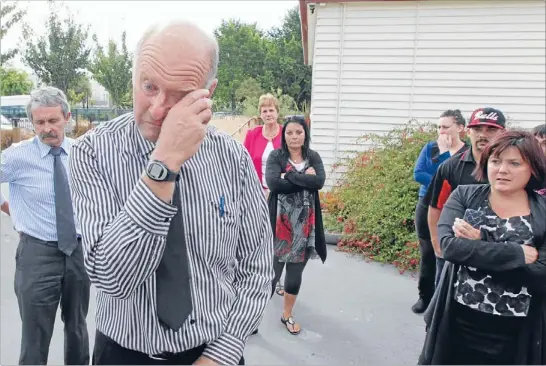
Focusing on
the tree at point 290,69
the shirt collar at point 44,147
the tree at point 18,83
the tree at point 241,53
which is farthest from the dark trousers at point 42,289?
the tree at point 241,53

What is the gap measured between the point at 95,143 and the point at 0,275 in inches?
192

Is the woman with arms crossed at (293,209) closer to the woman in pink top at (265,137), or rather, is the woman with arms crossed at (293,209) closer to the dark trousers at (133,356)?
the woman in pink top at (265,137)

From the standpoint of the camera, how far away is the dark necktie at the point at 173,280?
1.15 meters

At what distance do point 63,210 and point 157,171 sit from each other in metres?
1.87

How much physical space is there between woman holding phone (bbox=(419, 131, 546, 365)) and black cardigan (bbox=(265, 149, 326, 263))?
1450mm

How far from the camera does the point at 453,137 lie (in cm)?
396

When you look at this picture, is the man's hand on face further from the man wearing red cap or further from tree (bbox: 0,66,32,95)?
tree (bbox: 0,66,32,95)

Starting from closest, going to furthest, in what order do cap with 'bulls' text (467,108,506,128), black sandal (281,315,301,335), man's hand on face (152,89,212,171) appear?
man's hand on face (152,89,212,171) → cap with 'bulls' text (467,108,506,128) → black sandal (281,315,301,335)

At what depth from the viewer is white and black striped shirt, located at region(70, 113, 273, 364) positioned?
1057 millimetres

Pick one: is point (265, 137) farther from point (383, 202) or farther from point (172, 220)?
point (172, 220)

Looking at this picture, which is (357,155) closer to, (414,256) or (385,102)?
(385,102)

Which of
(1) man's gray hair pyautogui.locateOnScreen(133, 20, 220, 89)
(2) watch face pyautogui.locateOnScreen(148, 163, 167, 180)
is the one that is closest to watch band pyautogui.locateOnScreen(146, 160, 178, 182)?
(2) watch face pyautogui.locateOnScreen(148, 163, 167, 180)

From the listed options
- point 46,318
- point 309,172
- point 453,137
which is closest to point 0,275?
point 46,318

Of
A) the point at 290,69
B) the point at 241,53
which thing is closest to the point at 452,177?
the point at 290,69
